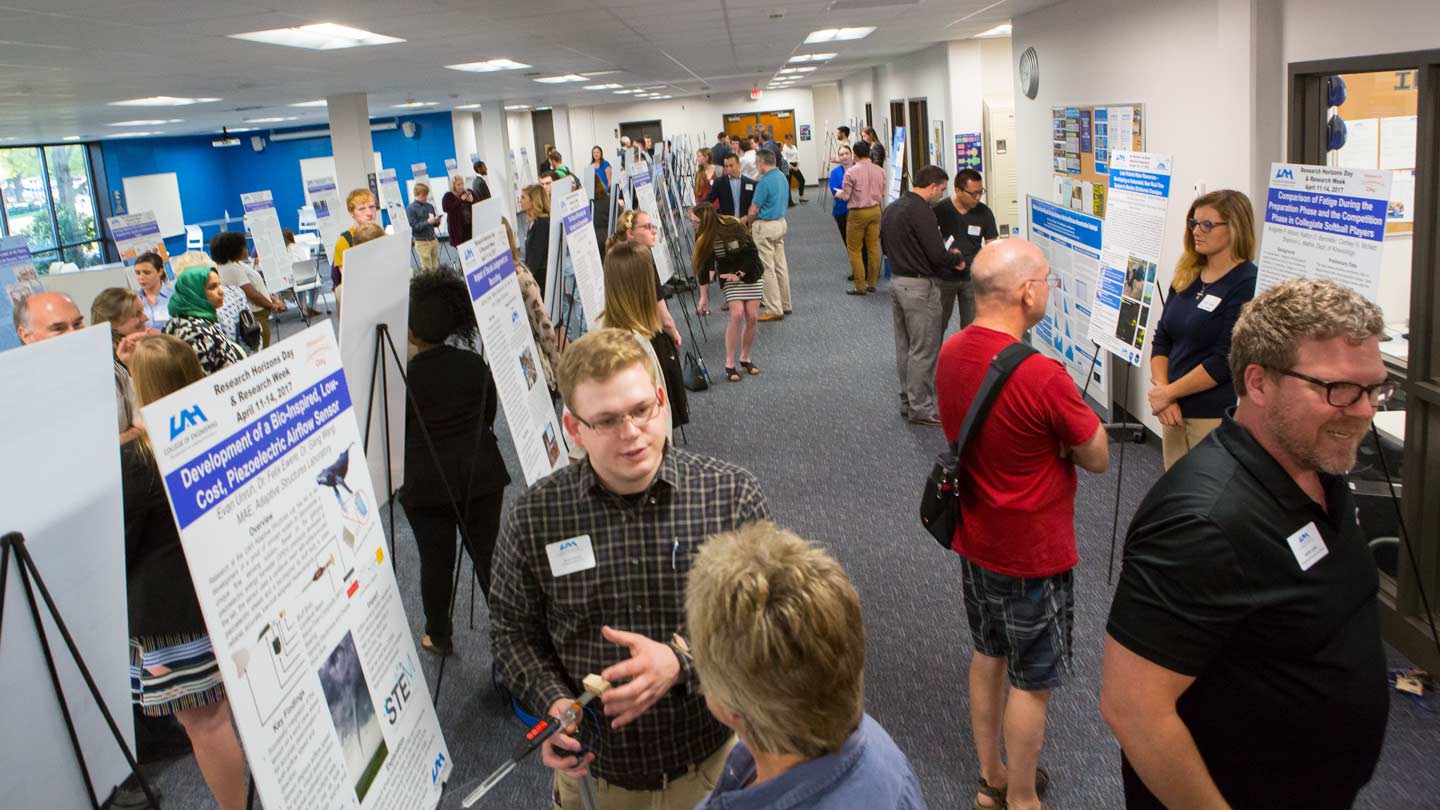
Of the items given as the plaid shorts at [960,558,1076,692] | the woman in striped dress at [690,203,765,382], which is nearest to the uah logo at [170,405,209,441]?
the plaid shorts at [960,558,1076,692]

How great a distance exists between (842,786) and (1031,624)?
1598 millimetres

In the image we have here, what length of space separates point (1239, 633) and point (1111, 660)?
185 mm

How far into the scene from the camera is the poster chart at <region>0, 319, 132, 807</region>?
1.52m

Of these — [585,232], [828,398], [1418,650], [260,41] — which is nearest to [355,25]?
[260,41]

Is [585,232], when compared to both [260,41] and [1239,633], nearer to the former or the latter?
[260,41]

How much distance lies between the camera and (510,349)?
11.4ft

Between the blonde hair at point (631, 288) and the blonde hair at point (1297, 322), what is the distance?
8.68ft

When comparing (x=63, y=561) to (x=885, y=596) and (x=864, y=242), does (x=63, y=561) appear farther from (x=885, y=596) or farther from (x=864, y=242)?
(x=864, y=242)

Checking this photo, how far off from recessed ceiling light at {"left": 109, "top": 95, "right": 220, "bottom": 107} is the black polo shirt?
11.5m

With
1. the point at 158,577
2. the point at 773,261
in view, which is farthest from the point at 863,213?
the point at 158,577

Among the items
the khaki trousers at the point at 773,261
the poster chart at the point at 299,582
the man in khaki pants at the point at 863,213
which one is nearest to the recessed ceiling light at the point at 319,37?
the khaki trousers at the point at 773,261

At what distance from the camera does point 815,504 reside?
5285mm

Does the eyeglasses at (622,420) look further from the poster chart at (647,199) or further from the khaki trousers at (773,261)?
the khaki trousers at (773,261)

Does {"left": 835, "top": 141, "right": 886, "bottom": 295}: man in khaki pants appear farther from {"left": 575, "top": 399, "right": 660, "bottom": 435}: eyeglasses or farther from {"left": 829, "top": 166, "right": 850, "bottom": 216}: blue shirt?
{"left": 575, "top": 399, "right": 660, "bottom": 435}: eyeglasses
